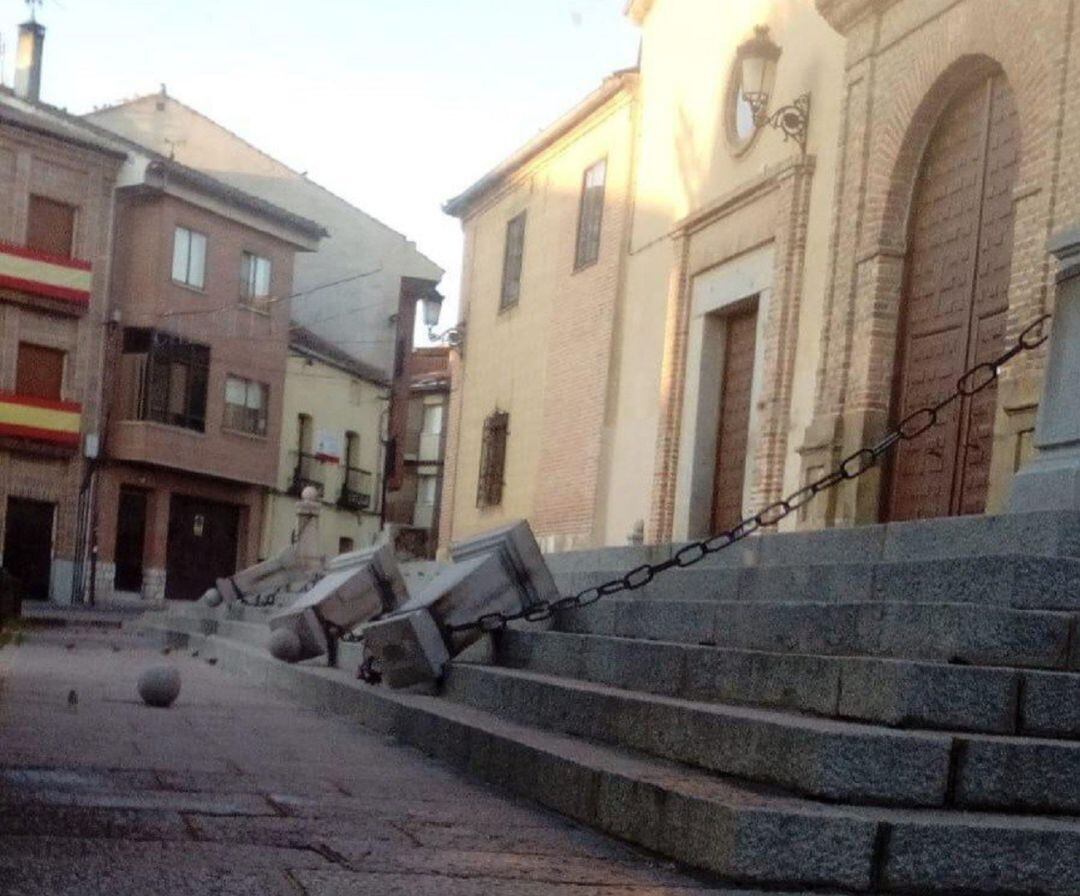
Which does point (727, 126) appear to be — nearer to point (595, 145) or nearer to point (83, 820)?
point (595, 145)

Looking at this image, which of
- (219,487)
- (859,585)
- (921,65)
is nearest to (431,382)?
(219,487)

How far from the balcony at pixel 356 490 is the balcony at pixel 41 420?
10.5m

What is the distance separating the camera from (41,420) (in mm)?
34219

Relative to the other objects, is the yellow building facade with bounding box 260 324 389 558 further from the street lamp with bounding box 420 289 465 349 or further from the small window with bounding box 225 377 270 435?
the street lamp with bounding box 420 289 465 349

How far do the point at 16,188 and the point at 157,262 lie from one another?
3485mm

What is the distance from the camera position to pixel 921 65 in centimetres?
1162

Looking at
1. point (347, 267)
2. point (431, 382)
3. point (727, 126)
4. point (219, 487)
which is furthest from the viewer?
point (431, 382)

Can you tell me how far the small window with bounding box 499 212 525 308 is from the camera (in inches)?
904

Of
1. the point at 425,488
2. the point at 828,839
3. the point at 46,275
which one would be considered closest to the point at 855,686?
the point at 828,839

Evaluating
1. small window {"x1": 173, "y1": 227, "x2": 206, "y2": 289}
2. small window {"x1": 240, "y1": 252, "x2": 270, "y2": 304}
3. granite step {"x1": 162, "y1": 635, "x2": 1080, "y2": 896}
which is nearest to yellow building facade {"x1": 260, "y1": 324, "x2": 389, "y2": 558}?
small window {"x1": 240, "y1": 252, "x2": 270, "y2": 304}

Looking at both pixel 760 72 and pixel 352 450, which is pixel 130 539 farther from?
pixel 760 72

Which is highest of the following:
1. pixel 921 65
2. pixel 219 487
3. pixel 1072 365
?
pixel 921 65

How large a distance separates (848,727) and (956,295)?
285 inches

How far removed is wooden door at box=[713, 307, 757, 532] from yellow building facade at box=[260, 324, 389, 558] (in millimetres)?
25608
